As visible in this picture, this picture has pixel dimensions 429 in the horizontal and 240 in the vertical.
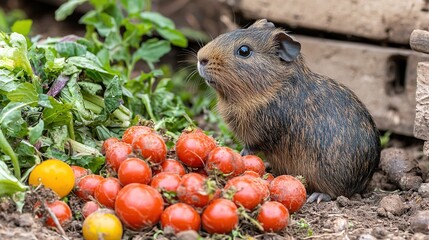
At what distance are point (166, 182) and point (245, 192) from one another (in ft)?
1.48

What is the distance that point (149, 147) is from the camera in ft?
13.9

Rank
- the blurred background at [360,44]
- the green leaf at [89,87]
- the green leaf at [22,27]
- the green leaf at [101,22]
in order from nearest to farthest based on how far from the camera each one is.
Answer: the green leaf at [89,87] → the green leaf at [22,27] → the blurred background at [360,44] → the green leaf at [101,22]

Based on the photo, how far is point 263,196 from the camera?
4.20 meters

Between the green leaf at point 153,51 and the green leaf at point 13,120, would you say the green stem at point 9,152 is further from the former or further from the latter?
the green leaf at point 153,51

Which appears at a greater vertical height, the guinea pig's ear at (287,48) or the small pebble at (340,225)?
the guinea pig's ear at (287,48)

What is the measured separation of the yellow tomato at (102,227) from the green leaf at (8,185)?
445mm

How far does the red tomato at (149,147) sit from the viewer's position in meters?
4.25

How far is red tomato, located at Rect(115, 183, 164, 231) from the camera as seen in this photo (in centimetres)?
388

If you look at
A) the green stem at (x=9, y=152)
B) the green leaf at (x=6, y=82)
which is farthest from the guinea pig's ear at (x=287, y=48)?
the green stem at (x=9, y=152)

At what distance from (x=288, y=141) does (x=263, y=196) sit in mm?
1142

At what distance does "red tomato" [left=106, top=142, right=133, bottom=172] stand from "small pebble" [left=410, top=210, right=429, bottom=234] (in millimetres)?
1779

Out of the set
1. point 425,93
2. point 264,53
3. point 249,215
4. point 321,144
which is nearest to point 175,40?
point 264,53

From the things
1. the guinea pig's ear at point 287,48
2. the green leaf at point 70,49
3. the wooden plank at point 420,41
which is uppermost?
the wooden plank at point 420,41

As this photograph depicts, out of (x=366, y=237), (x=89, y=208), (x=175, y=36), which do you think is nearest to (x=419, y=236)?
(x=366, y=237)
